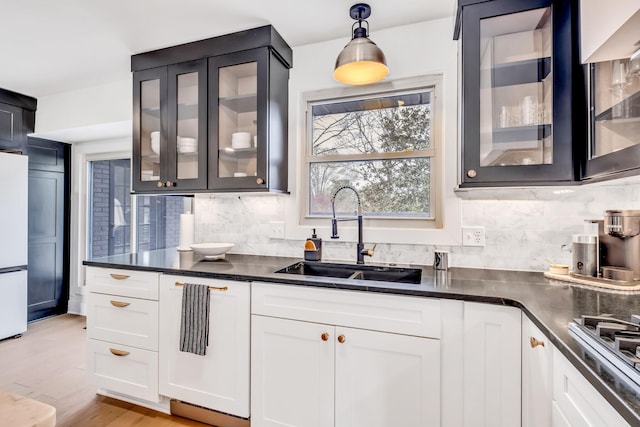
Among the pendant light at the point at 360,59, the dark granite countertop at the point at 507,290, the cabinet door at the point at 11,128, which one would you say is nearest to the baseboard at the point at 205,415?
the dark granite countertop at the point at 507,290

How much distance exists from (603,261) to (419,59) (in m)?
1.48

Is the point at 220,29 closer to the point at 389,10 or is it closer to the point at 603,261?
the point at 389,10

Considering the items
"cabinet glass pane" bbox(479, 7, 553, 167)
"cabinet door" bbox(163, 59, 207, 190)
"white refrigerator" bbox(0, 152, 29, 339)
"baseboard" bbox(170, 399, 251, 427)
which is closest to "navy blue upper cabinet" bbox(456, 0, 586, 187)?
"cabinet glass pane" bbox(479, 7, 553, 167)

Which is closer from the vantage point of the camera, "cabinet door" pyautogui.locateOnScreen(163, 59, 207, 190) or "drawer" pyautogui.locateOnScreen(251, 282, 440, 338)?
"drawer" pyautogui.locateOnScreen(251, 282, 440, 338)

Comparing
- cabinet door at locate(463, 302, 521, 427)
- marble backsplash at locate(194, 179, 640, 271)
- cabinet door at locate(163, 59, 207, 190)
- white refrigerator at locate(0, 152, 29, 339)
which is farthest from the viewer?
white refrigerator at locate(0, 152, 29, 339)

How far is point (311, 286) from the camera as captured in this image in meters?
1.61

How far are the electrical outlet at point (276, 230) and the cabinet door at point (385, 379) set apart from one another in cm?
100

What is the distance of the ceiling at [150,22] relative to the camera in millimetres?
1887

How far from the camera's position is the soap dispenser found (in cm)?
214

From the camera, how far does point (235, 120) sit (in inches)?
87.7

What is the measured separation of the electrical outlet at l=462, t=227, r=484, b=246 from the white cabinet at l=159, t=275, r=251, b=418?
129 centimetres

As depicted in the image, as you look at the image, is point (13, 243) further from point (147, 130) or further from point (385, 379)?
point (385, 379)

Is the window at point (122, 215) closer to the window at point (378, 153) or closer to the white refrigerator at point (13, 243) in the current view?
the white refrigerator at point (13, 243)

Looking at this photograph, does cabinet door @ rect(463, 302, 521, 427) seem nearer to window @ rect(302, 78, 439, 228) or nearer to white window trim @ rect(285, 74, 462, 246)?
white window trim @ rect(285, 74, 462, 246)
